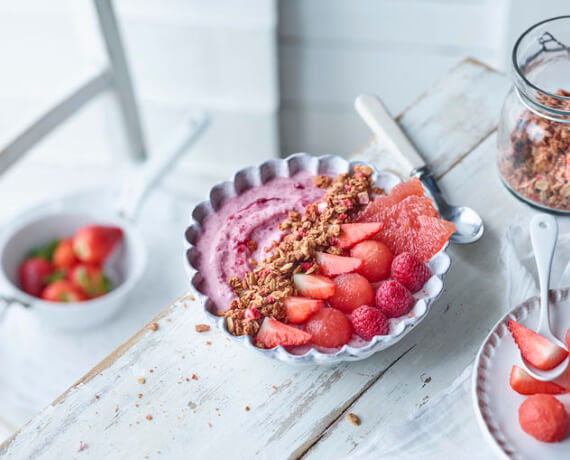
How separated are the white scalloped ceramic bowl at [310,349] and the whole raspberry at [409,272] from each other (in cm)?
1

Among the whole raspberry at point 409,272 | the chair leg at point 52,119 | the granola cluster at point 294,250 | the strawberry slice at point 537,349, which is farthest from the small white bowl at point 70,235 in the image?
the strawberry slice at point 537,349

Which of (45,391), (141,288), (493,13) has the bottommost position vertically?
(45,391)

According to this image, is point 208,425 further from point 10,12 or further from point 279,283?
point 10,12

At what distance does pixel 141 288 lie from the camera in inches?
62.7

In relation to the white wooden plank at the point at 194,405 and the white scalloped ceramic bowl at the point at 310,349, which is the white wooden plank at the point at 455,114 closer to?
the white scalloped ceramic bowl at the point at 310,349

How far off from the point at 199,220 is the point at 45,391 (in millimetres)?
848

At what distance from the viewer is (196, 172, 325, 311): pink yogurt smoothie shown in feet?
2.63

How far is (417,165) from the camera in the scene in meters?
0.95

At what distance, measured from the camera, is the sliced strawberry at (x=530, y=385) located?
0.69 meters

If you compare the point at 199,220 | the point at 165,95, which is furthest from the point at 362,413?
the point at 165,95

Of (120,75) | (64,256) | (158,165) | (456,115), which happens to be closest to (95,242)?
(64,256)

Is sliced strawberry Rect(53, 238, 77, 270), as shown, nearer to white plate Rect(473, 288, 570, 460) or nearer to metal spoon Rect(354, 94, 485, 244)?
metal spoon Rect(354, 94, 485, 244)

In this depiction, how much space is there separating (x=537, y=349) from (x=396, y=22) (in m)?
1.30

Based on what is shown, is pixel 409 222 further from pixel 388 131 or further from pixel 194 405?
pixel 194 405
